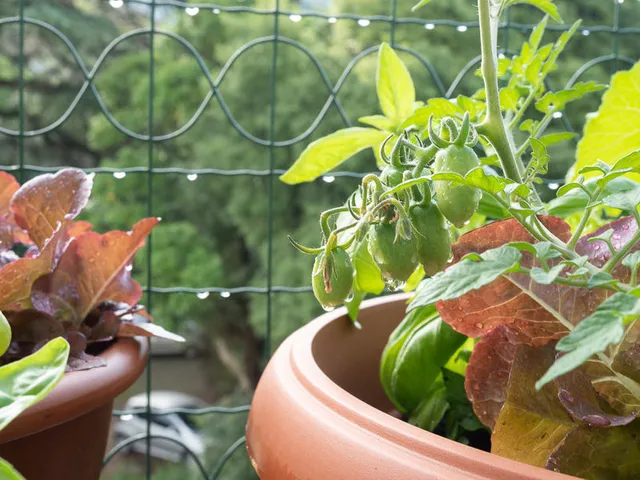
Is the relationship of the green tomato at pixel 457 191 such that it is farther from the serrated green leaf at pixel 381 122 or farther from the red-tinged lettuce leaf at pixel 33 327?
the red-tinged lettuce leaf at pixel 33 327

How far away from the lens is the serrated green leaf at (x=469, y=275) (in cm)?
24

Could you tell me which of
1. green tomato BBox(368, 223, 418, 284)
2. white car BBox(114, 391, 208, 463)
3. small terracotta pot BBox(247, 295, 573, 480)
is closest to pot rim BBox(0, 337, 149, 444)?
small terracotta pot BBox(247, 295, 573, 480)

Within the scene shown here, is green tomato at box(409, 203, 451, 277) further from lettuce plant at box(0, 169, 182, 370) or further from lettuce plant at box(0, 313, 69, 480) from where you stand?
lettuce plant at box(0, 169, 182, 370)

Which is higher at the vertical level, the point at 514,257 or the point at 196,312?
the point at 514,257

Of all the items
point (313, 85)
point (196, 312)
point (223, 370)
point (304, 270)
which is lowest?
point (223, 370)

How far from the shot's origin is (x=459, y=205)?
0.91 ft

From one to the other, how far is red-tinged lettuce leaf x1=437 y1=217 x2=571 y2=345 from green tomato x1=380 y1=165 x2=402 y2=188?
7cm

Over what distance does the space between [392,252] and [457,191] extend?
35 millimetres

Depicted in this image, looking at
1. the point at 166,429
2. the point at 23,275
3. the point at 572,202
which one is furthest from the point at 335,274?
the point at 166,429

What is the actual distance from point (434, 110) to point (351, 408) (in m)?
0.17

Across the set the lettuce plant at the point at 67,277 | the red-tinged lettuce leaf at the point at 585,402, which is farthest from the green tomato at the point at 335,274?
the lettuce plant at the point at 67,277

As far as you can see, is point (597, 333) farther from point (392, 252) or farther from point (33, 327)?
point (33, 327)

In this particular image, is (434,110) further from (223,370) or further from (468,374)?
(223,370)

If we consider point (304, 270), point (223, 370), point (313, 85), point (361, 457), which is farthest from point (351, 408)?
point (223, 370)
